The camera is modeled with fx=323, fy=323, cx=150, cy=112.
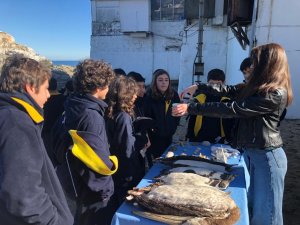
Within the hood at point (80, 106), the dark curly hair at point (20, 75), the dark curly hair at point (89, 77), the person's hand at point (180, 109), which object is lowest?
the person's hand at point (180, 109)

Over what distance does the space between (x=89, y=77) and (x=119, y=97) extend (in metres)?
0.50

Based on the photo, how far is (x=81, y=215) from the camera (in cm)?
254

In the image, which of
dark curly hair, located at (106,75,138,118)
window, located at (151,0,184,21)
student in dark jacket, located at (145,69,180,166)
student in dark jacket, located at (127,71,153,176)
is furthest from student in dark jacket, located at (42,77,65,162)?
→ window, located at (151,0,184,21)

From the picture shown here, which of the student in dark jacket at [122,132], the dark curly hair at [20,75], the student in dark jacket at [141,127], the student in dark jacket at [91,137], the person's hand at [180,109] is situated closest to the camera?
the dark curly hair at [20,75]

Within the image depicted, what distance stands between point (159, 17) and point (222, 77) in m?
21.9

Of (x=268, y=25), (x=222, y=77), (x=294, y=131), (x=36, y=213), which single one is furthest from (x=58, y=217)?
(x=268, y=25)

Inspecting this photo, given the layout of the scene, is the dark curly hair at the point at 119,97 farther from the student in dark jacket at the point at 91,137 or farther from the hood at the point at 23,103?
the hood at the point at 23,103

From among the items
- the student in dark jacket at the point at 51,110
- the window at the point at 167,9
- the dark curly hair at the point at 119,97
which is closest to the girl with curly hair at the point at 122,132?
the dark curly hair at the point at 119,97

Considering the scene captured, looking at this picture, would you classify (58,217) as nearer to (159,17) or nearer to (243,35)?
(243,35)

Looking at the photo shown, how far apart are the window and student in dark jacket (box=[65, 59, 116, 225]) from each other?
23.0 metres

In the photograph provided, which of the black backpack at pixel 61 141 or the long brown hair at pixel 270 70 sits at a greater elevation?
the long brown hair at pixel 270 70

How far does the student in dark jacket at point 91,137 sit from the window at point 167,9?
75.5 feet

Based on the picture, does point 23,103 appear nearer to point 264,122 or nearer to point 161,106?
point 264,122

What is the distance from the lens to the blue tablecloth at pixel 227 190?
1995 millimetres
